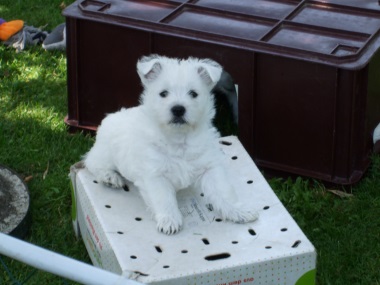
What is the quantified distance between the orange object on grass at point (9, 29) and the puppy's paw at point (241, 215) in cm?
331

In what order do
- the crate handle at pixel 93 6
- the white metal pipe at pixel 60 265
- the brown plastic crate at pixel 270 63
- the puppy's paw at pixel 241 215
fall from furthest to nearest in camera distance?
the crate handle at pixel 93 6, the brown plastic crate at pixel 270 63, the puppy's paw at pixel 241 215, the white metal pipe at pixel 60 265

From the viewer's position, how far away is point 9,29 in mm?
6730

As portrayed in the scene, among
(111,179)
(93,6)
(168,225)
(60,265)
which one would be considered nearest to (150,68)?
(111,179)

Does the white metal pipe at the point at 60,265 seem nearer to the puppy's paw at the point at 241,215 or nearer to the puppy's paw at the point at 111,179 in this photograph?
the puppy's paw at the point at 241,215

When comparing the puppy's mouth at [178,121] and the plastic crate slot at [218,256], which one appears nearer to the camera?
the plastic crate slot at [218,256]

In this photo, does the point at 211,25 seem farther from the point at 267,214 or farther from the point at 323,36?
the point at 267,214

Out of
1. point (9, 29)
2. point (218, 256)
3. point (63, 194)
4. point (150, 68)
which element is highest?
point (150, 68)

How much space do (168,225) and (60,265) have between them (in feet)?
5.08

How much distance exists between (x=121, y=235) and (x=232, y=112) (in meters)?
1.95

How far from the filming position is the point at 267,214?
13.5 ft

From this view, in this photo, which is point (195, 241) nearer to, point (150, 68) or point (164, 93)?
point (164, 93)

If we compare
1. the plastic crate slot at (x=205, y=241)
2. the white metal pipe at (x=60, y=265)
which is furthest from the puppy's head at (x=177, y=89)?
the white metal pipe at (x=60, y=265)

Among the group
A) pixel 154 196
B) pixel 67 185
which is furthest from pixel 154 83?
pixel 67 185

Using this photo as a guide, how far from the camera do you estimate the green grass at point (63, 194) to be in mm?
4324
